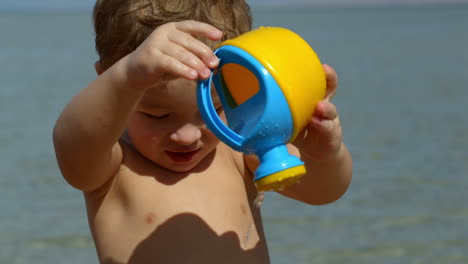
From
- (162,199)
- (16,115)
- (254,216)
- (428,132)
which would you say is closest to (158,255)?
(162,199)

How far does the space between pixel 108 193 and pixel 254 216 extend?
388mm

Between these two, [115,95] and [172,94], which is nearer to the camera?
[115,95]

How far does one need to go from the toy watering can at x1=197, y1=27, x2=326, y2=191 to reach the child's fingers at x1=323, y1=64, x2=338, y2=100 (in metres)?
0.06

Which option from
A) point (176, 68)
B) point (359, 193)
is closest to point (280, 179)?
point (176, 68)

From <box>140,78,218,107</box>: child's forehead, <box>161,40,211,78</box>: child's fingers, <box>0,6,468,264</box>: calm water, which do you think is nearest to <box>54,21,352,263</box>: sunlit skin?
<box>140,78,218,107</box>: child's forehead

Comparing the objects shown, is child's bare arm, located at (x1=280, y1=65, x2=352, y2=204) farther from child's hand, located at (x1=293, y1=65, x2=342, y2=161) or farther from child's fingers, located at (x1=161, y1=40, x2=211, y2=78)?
child's fingers, located at (x1=161, y1=40, x2=211, y2=78)

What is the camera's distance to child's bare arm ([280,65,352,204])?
1.69 meters

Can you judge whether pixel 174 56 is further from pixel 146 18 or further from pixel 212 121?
pixel 146 18

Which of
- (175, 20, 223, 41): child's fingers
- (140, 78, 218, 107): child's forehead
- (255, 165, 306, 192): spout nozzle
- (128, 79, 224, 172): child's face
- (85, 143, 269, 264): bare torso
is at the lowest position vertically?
(85, 143, 269, 264): bare torso

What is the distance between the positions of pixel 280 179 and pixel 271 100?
15 cm

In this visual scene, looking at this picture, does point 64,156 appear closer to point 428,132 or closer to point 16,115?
point 428,132

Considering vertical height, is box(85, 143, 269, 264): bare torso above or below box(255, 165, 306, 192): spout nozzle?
below

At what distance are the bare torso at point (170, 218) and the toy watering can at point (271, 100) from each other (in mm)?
459

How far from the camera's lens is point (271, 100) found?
1.51 m
